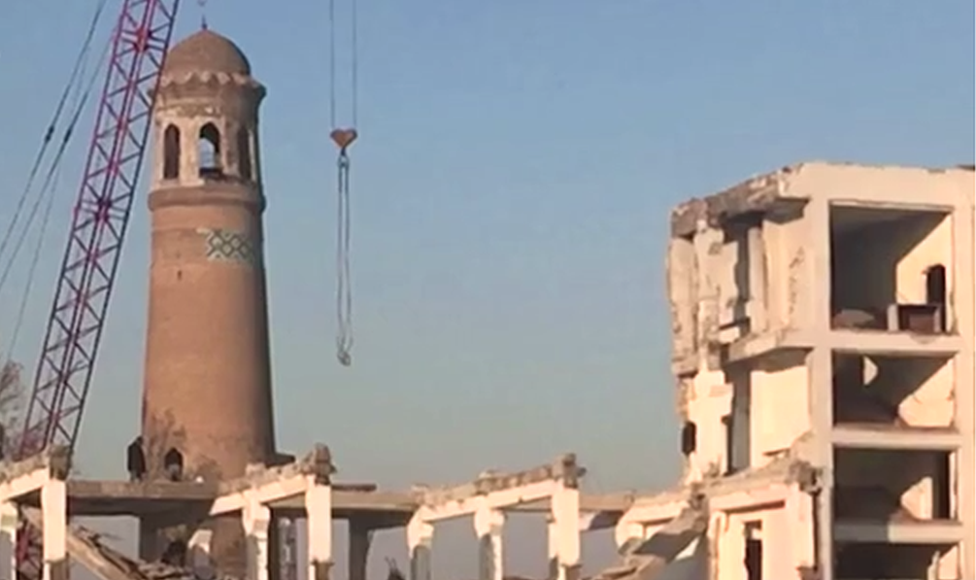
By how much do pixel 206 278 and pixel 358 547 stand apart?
1242 cm

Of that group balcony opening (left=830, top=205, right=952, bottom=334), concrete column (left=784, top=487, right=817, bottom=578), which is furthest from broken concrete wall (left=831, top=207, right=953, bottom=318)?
concrete column (left=784, top=487, right=817, bottom=578)

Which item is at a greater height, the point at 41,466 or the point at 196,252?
the point at 196,252

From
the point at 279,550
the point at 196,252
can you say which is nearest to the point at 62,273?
the point at 196,252

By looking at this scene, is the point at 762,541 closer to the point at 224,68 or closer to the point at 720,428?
the point at 720,428

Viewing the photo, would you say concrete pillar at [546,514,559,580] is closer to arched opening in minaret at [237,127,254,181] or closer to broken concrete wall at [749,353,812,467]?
broken concrete wall at [749,353,812,467]

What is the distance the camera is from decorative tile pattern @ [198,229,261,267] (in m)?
74.1

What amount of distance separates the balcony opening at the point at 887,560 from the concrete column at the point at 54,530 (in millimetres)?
17212

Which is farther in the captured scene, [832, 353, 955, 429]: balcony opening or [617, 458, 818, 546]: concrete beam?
[832, 353, 955, 429]: balcony opening

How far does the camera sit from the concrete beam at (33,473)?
50.1 meters

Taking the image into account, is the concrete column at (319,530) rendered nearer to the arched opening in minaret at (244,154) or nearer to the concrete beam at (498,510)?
the concrete beam at (498,510)

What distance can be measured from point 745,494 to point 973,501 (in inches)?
199

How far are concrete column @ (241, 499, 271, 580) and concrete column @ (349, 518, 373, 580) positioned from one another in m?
9.31

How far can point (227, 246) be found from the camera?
74.2 m

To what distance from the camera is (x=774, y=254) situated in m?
49.3
